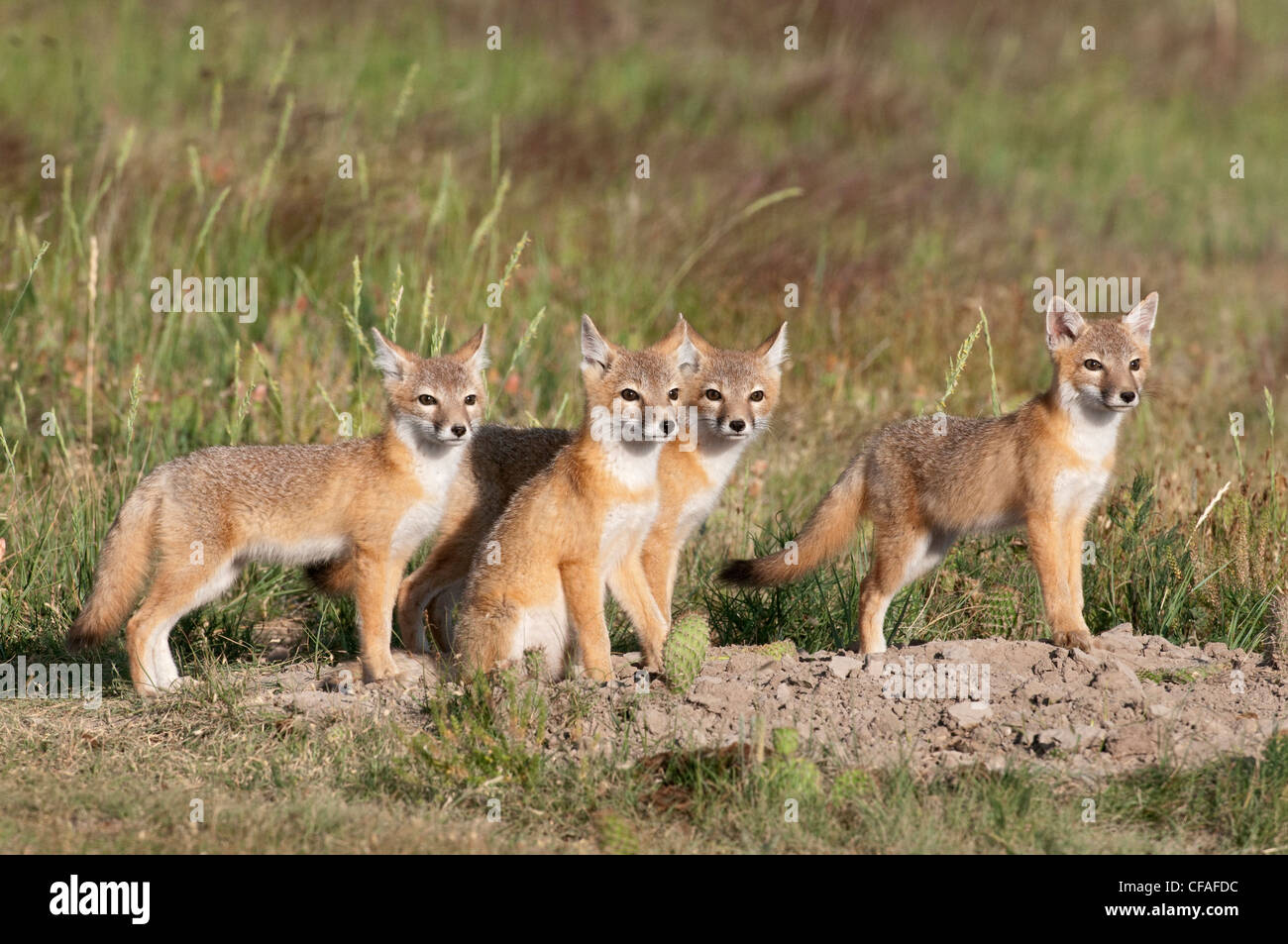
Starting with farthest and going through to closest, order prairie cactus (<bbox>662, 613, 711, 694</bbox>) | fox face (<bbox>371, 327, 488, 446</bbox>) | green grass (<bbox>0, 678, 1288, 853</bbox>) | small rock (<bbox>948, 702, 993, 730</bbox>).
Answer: fox face (<bbox>371, 327, 488, 446</bbox>) → prairie cactus (<bbox>662, 613, 711, 694</bbox>) → small rock (<bbox>948, 702, 993, 730</bbox>) → green grass (<bbox>0, 678, 1288, 853</bbox>)

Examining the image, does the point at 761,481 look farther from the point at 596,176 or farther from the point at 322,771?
the point at 596,176

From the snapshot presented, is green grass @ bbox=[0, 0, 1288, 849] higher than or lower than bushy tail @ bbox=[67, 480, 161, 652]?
higher

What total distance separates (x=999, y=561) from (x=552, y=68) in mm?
10209

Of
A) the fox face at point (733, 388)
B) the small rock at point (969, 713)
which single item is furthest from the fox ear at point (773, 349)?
the small rock at point (969, 713)

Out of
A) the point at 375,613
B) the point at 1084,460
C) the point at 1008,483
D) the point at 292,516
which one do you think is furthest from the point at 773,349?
the point at 292,516

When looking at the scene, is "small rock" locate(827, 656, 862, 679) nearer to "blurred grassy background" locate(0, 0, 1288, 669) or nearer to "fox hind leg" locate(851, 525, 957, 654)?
"fox hind leg" locate(851, 525, 957, 654)

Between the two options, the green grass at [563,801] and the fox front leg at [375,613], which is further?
the fox front leg at [375,613]

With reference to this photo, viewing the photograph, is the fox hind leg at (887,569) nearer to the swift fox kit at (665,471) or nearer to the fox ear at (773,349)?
the swift fox kit at (665,471)

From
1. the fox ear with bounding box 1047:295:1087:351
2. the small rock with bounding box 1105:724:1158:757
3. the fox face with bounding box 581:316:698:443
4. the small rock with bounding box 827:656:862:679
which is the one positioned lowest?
the small rock with bounding box 1105:724:1158:757

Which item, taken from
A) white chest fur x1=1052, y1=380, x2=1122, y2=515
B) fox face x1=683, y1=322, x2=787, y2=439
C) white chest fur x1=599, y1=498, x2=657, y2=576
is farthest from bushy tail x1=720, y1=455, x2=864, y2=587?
white chest fur x1=1052, y1=380, x2=1122, y2=515

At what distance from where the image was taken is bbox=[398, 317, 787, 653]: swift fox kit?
7.18 meters

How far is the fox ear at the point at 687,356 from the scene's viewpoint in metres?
7.10

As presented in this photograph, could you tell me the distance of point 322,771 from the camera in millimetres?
5684

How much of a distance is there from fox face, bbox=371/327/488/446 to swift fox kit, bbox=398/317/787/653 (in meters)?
0.40
